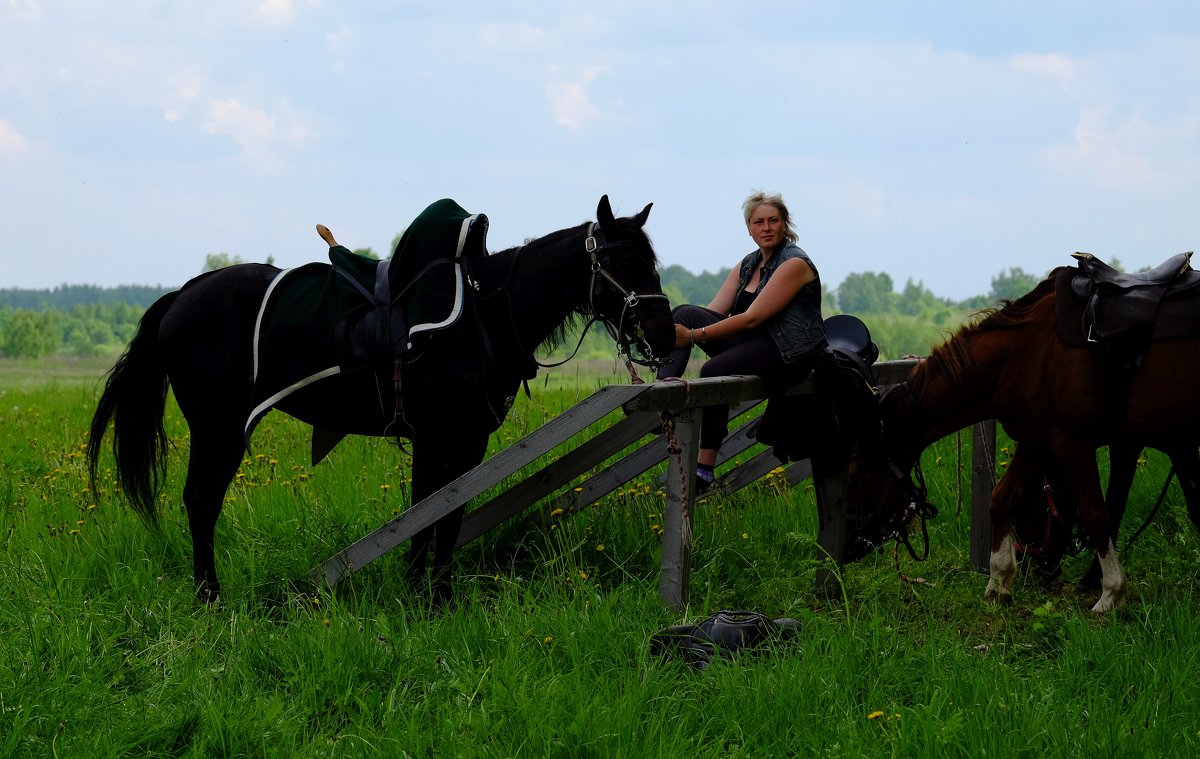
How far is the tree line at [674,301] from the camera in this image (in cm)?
7819

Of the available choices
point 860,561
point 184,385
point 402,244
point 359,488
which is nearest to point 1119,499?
point 860,561

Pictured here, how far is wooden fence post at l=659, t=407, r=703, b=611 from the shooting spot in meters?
4.62

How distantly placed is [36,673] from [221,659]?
69cm

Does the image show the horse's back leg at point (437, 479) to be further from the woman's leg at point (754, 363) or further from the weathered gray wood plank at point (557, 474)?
the woman's leg at point (754, 363)

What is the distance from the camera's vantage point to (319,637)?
427 centimetres

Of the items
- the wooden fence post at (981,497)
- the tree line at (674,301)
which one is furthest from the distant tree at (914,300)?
the wooden fence post at (981,497)

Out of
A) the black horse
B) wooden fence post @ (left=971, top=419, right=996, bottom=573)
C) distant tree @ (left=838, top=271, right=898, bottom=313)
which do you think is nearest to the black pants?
the black horse

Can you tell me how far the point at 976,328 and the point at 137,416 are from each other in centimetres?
472

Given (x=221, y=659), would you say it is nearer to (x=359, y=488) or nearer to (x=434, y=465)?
(x=434, y=465)

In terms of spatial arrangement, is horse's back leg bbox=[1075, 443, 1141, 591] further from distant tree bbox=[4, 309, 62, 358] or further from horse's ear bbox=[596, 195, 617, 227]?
distant tree bbox=[4, 309, 62, 358]

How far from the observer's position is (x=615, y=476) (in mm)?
5621

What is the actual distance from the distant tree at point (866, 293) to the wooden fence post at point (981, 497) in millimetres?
100766

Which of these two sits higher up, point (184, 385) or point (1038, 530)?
point (184, 385)

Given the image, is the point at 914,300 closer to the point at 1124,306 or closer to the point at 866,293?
the point at 866,293
